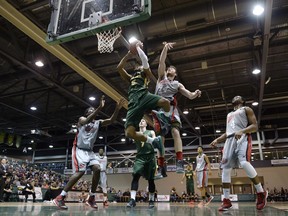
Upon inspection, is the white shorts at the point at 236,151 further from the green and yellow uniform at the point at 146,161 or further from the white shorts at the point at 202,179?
the white shorts at the point at 202,179

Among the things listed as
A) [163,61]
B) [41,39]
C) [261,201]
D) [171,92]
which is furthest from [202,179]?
[41,39]

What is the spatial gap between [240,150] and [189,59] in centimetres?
902

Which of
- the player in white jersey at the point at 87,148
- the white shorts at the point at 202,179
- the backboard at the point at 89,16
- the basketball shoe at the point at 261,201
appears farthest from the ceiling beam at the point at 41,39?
the basketball shoe at the point at 261,201

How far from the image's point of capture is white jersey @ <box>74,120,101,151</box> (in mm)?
5223

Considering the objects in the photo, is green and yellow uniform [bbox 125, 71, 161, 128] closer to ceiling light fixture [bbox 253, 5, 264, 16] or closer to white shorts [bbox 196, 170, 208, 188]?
ceiling light fixture [bbox 253, 5, 264, 16]

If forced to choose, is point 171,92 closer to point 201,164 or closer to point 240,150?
point 240,150

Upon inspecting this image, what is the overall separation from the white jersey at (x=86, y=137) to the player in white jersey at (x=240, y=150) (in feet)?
8.46

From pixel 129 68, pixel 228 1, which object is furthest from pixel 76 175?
pixel 129 68

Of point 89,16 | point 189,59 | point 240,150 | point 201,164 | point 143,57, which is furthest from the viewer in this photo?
point 189,59

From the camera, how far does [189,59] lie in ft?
42.3

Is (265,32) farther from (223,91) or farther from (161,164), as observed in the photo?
(223,91)

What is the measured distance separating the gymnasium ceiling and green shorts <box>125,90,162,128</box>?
17.1 feet

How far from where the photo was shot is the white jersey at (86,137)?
5223 millimetres

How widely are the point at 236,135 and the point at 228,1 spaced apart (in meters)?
5.40
